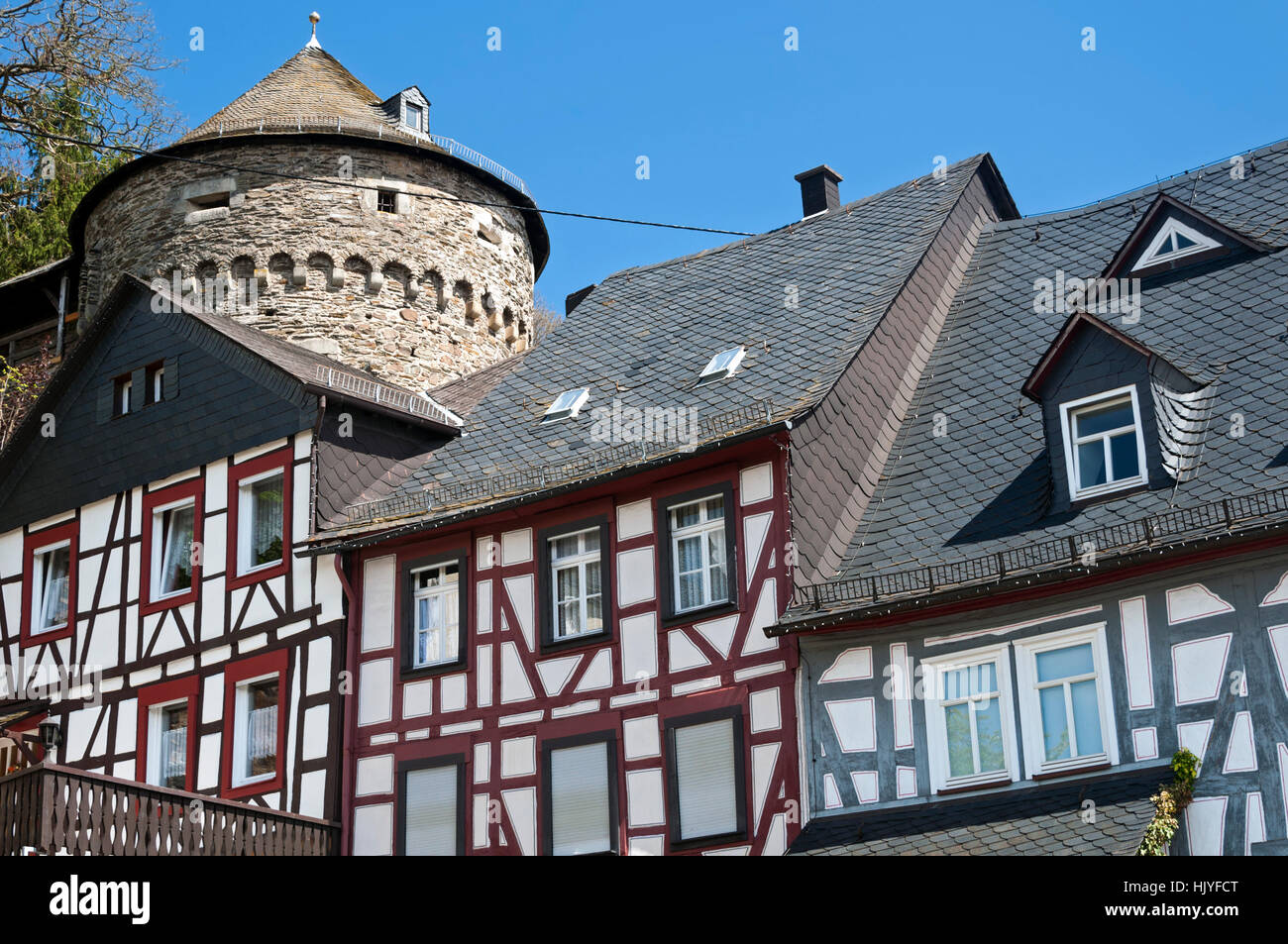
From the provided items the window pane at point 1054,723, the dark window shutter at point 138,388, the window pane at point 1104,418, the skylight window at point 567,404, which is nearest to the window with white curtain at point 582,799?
the window pane at point 1054,723

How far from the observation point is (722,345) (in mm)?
20750

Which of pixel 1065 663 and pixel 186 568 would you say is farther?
pixel 186 568

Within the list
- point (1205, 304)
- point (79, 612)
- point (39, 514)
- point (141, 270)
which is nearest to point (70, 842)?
point (79, 612)

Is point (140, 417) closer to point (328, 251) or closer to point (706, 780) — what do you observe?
point (328, 251)

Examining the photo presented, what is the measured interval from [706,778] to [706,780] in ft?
0.07

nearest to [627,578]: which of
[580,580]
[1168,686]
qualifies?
[580,580]

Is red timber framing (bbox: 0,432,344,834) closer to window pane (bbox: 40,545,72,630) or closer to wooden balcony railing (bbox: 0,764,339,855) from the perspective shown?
window pane (bbox: 40,545,72,630)

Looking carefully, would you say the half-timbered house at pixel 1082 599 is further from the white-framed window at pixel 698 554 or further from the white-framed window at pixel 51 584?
the white-framed window at pixel 51 584

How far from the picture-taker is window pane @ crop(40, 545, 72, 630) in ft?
74.5

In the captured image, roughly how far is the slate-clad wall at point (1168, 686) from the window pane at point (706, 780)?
878mm

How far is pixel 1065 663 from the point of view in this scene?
49.7ft

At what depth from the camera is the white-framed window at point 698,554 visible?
17.3 m

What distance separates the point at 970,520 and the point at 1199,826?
3.79 metres
